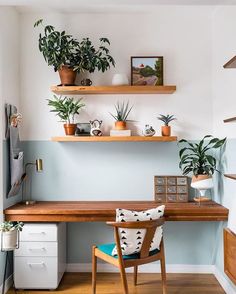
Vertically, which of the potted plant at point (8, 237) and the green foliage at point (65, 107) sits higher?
the green foliage at point (65, 107)

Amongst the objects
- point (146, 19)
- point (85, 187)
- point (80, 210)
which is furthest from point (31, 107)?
point (146, 19)

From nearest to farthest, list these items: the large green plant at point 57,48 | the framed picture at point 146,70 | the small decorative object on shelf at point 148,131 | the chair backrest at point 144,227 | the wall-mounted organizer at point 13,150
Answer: the chair backrest at point 144,227 → the wall-mounted organizer at point 13,150 → the large green plant at point 57,48 → the small decorative object on shelf at point 148,131 → the framed picture at point 146,70

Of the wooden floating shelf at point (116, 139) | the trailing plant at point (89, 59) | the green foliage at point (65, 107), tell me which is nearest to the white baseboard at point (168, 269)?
the wooden floating shelf at point (116, 139)

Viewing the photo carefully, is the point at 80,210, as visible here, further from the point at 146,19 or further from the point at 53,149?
the point at 146,19

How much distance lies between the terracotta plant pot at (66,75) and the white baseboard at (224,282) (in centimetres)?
239

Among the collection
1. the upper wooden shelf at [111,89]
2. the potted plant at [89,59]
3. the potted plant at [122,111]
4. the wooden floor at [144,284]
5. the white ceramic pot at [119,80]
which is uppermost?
the potted plant at [89,59]

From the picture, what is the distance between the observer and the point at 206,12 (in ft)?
12.5

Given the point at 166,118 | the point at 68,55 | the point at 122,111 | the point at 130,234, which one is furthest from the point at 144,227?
the point at 68,55

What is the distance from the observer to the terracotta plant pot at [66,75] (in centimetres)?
365

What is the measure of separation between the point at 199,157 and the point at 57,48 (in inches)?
69.9

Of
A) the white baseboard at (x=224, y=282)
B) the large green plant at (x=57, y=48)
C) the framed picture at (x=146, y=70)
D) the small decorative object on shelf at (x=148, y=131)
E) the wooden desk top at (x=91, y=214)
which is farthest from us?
the framed picture at (x=146, y=70)

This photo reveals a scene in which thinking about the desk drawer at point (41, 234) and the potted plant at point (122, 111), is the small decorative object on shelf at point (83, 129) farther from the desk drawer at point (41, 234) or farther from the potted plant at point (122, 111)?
the desk drawer at point (41, 234)

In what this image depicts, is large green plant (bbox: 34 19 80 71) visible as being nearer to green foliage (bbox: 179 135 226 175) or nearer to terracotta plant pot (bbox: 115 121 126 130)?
terracotta plant pot (bbox: 115 121 126 130)

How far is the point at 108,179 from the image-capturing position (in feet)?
12.8
